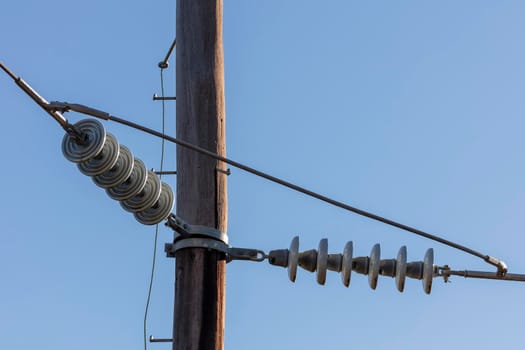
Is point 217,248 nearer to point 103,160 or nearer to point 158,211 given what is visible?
point 158,211

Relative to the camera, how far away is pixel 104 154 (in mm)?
7672

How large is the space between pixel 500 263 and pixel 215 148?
1859 mm

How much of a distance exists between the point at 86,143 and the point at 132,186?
0.48 m

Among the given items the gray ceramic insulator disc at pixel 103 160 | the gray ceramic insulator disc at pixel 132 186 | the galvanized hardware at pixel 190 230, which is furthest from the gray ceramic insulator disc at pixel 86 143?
the galvanized hardware at pixel 190 230

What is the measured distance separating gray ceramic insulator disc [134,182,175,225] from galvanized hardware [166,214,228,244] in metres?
0.09

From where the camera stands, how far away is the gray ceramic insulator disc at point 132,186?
7.95 metres

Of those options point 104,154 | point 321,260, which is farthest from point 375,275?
point 104,154

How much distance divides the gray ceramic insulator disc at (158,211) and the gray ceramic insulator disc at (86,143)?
0.71m

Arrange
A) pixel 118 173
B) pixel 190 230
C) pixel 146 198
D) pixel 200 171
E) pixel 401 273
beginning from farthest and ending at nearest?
pixel 200 171 → pixel 190 230 → pixel 401 273 → pixel 146 198 → pixel 118 173

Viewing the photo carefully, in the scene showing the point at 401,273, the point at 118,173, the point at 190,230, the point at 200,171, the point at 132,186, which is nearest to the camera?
the point at 118,173

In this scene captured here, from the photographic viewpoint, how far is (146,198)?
26.5ft

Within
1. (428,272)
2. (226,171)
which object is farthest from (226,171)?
(428,272)

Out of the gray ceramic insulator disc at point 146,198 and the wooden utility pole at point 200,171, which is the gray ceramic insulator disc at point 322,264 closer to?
the wooden utility pole at point 200,171

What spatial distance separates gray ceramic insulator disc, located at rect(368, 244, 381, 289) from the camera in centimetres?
836
